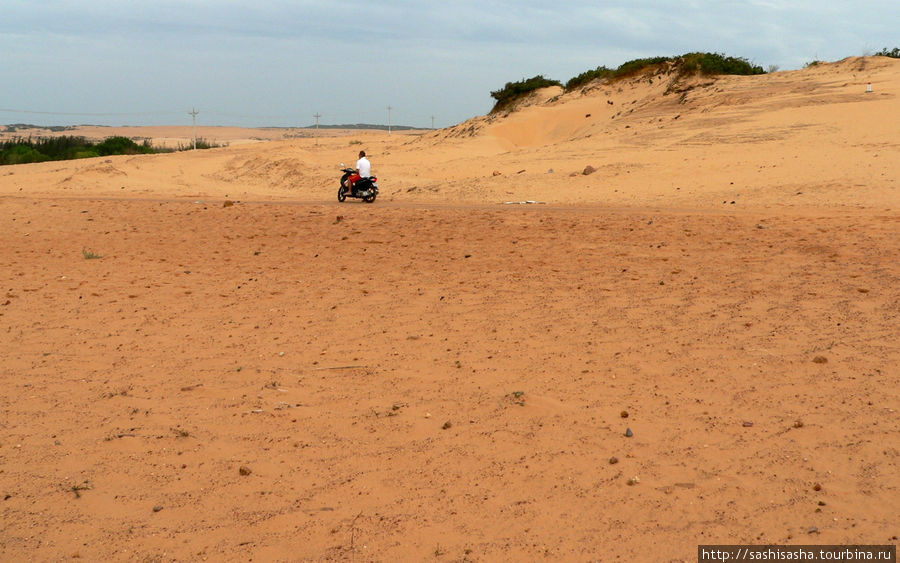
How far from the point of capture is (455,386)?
238 inches

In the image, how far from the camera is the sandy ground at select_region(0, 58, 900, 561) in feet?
14.0

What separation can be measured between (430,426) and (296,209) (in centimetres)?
1130

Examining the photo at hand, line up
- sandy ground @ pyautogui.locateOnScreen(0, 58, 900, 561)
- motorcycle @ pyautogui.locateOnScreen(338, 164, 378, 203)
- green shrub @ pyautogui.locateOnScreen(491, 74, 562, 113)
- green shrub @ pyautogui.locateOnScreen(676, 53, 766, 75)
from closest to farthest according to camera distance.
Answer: sandy ground @ pyautogui.locateOnScreen(0, 58, 900, 561)
motorcycle @ pyautogui.locateOnScreen(338, 164, 378, 203)
green shrub @ pyautogui.locateOnScreen(676, 53, 766, 75)
green shrub @ pyautogui.locateOnScreen(491, 74, 562, 113)

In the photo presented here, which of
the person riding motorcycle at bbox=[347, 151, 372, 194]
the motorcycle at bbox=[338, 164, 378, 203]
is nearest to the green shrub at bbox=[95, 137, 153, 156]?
the motorcycle at bbox=[338, 164, 378, 203]

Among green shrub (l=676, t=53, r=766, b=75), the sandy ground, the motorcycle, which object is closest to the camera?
the sandy ground

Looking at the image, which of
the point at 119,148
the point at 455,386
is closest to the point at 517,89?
the point at 119,148

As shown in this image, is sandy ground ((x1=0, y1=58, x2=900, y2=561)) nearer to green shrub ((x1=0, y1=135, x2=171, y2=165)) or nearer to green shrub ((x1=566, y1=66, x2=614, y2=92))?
green shrub ((x1=566, y1=66, x2=614, y2=92))

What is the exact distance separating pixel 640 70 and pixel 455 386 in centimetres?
3152

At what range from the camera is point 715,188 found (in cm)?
1702

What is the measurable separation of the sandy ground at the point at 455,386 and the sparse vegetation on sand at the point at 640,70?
17975mm

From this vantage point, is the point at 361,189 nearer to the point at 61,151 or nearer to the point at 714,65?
the point at 714,65

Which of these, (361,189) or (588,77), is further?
(588,77)

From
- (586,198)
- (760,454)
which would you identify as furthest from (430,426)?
(586,198)

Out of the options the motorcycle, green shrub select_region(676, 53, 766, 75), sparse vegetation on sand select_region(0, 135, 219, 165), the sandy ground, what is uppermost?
green shrub select_region(676, 53, 766, 75)
